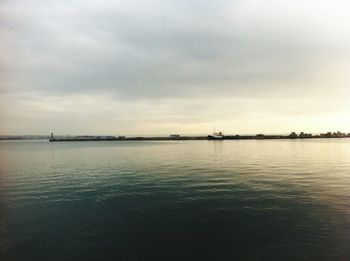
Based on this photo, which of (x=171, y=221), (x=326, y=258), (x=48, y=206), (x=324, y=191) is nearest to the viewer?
(x=326, y=258)

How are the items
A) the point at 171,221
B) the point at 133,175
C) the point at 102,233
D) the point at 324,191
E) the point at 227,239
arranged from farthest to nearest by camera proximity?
the point at 133,175, the point at 324,191, the point at 171,221, the point at 102,233, the point at 227,239

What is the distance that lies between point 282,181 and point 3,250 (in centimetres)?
2836

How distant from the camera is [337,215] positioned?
20.6 metres

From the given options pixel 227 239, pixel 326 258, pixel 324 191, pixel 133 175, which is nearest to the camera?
pixel 326 258

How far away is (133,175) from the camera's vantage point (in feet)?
136

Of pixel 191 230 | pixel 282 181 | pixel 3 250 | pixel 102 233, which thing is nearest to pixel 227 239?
pixel 191 230

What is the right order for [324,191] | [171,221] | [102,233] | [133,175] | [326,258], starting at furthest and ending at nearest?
[133,175]
[324,191]
[171,221]
[102,233]
[326,258]

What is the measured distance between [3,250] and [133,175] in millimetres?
26193

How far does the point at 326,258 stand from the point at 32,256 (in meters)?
13.2

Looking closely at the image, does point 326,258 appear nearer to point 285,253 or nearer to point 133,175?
point 285,253

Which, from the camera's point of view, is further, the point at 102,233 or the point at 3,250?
the point at 102,233

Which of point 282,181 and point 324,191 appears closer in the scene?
point 324,191

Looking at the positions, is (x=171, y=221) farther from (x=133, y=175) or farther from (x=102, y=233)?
(x=133, y=175)

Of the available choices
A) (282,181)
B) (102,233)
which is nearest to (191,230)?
(102,233)
